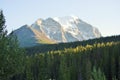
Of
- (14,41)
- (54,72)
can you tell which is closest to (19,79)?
(54,72)

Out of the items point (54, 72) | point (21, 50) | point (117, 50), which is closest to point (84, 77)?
point (117, 50)

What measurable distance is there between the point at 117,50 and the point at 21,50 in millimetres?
120580

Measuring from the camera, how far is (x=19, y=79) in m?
170

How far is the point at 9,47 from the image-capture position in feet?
164

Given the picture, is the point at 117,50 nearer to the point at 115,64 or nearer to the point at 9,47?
the point at 115,64

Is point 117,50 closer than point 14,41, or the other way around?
point 14,41

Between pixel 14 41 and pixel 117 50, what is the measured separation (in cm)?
12075

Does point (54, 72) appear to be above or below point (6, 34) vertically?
below

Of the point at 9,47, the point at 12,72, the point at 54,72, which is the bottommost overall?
the point at 54,72

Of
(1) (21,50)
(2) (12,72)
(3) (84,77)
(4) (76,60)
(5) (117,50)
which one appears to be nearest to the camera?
(2) (12,72)

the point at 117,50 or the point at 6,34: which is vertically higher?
the point at 6,34

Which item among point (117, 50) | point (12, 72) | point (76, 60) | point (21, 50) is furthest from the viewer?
point (76, 60)

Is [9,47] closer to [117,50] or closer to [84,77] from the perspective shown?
[84,77]

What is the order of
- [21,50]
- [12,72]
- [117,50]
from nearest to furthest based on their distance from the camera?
[12,72] → [21,50] → [117,50]
